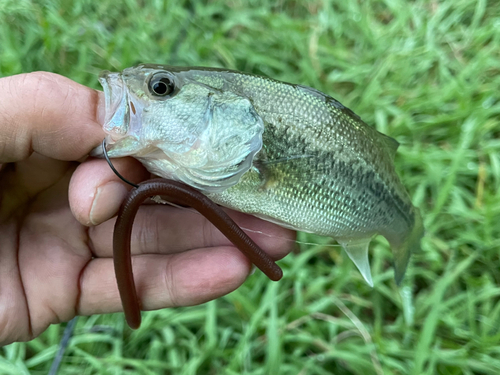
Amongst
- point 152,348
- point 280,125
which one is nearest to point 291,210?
point 280,125

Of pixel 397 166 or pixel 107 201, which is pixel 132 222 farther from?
pixel 397 166

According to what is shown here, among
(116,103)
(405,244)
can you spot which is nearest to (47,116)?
(116,103)

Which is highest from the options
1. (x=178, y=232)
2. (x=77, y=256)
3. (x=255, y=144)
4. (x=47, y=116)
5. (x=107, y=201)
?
(x=255, y=144)

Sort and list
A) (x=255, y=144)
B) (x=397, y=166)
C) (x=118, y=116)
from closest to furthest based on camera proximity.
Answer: (x=118, y=116), (x=255, y=144), (x=397, y=166)

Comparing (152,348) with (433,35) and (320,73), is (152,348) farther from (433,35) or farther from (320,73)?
(433,35)

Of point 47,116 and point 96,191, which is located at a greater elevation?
point 47,116

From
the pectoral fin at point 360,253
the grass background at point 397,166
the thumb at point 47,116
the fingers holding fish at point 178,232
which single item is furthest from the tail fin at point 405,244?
the thumb at point 47,116
